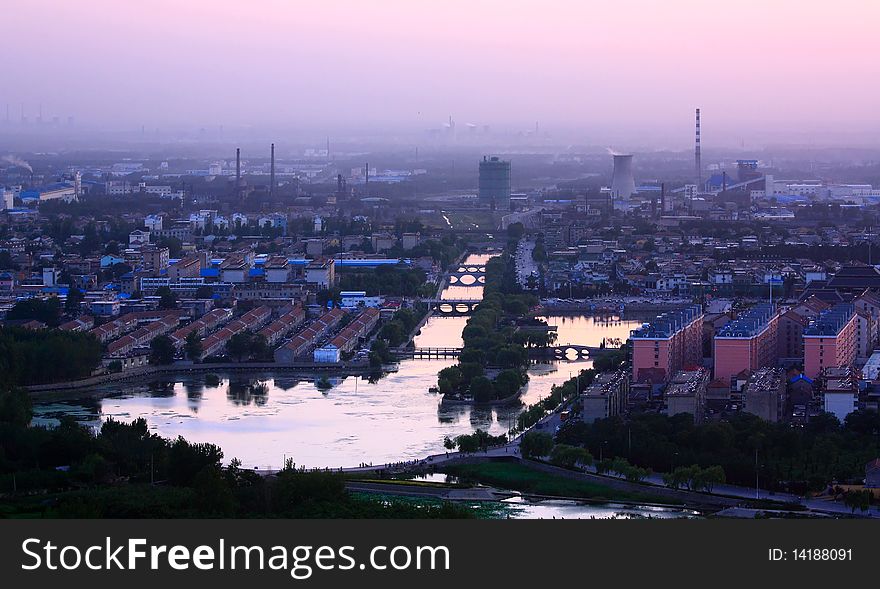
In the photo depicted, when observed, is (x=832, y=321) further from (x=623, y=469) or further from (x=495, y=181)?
(x=495, y=181)

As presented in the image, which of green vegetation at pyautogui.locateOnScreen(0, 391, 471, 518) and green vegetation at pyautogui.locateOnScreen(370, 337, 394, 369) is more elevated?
green vegetation at pyautogui.locateOnScreen(0, 391, 471, 518)

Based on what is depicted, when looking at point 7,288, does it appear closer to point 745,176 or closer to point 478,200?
point 478,200

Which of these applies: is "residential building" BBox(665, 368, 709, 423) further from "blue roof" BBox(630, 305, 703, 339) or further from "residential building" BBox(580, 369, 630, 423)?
"blue roof" BBox(630, 305, 703, 339)

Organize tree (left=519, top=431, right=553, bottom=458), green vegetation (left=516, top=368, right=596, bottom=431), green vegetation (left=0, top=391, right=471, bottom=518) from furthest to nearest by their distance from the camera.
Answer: green vegetation (left=516, top=368, right=596, bottom=431) < tree (left=519, top=431, right=553, bottom=458) < green vegetation (left=0, top=391, right=471, bottom=518)

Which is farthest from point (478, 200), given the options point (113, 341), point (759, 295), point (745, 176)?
point (113, 341)

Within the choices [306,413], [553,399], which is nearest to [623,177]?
[553,399]

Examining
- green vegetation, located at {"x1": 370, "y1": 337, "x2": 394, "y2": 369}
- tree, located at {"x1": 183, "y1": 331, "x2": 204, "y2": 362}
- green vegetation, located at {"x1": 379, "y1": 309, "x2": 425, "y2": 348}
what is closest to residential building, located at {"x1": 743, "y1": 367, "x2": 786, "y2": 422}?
green vegetation, located at {"x1": 370, "y1": 337, "x2": 394, "y2": 369}

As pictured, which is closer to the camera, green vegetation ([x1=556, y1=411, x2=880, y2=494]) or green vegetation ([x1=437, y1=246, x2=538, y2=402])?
green vegetation ([x1=556, y1=411, x2=880, y2=494])
